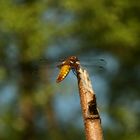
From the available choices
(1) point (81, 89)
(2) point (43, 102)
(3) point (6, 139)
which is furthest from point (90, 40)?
(1) point (81, 89)

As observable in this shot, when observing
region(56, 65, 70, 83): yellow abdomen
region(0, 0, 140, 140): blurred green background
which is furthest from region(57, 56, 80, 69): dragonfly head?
region(0, 0, 140, 140): blurred green background

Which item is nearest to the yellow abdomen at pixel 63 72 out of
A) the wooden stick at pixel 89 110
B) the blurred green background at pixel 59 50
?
the wooden stick at pixel 89 110

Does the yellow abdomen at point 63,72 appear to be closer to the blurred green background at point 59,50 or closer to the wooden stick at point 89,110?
the wooden stick at point 89,110

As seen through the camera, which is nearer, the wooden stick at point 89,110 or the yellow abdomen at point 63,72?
the wooden stick at point 89,110

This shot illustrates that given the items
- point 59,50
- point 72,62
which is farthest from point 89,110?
point 59,50

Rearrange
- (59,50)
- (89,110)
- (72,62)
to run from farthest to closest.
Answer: (59,50), (72,62), (89,110)

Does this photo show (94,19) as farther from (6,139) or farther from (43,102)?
(6,139)

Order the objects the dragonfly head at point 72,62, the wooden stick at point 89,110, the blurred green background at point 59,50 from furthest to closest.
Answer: the blurred green background at point 59,50, the dragonfly head at point 72,62, the wooden stick at point 89,110

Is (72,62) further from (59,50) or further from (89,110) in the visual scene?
(59,50)
